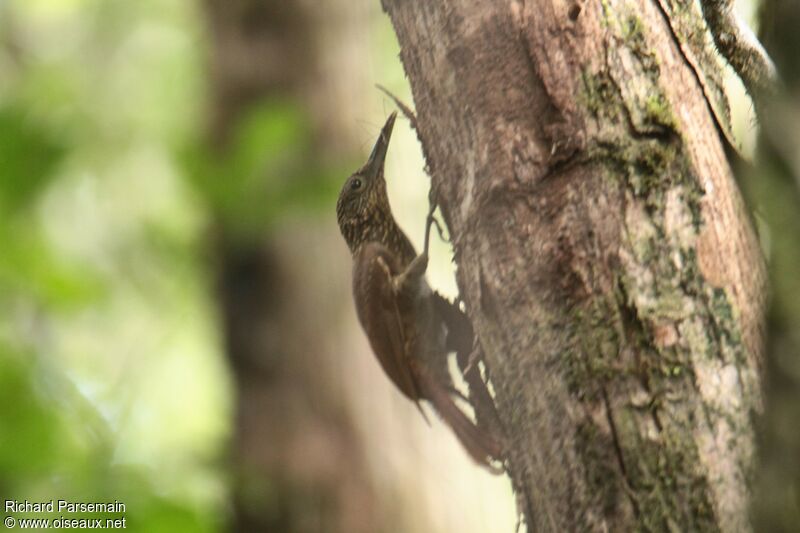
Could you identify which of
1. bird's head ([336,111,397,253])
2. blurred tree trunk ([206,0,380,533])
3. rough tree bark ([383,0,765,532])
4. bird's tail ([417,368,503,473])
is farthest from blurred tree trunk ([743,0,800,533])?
blurred tree trunk ([206,0,380,533])

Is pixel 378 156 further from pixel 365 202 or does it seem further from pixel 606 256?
pixel 606 256

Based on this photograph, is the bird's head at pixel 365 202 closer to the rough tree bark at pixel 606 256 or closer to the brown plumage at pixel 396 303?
the brown plumage at pixel 396 303

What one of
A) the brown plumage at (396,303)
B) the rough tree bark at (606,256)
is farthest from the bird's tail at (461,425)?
the rough tree bark at (606,256)

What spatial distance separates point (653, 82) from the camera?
172 cm

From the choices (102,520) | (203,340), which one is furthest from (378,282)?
(203,340)

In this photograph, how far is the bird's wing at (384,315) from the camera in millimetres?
3135

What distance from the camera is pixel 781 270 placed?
1576 mm

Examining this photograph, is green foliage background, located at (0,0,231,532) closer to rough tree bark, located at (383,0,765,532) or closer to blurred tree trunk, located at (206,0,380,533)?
blurred tree trunk, located at (206,0,380,533)

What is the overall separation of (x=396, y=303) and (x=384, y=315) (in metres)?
0.07

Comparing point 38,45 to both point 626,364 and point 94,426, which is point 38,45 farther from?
point 626,364

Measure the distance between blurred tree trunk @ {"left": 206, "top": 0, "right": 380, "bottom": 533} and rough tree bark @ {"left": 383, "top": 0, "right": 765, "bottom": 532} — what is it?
8.63 feet

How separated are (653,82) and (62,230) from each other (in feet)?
19.1

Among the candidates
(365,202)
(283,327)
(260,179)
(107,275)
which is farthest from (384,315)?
(107,275)

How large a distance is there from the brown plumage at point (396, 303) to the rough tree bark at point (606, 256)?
878 mm
